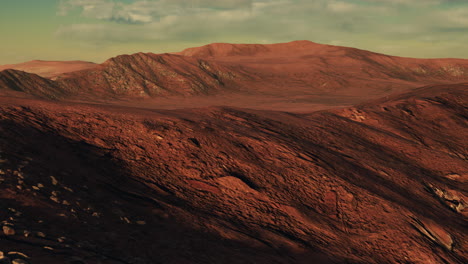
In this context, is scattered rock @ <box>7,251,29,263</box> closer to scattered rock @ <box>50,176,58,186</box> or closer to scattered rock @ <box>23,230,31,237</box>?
scattered rock @ <box>23,230,31,237</box>

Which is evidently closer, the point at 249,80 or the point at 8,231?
the point at 8,231

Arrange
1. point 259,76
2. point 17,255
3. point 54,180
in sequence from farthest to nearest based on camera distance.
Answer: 1. point 259,76
2. point 54,180
3. point 17,255

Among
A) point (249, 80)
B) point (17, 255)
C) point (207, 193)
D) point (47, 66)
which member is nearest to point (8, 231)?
point (17, 255)

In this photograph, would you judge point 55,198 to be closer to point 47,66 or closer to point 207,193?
point 207,193

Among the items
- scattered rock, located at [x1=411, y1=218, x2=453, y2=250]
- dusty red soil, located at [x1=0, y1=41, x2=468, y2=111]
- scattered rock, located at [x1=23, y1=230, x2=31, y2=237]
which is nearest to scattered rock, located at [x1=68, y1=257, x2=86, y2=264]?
scattered rock, located at [x1=23, y1=230, x2=31, y2=237]

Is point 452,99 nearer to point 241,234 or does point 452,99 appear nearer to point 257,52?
point 241,234

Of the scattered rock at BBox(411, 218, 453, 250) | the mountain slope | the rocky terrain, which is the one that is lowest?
the scattered rock at BBox(411, 218, 453, 250)

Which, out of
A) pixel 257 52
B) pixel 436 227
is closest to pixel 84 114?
pixel 436 227
